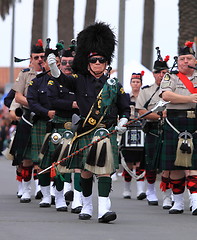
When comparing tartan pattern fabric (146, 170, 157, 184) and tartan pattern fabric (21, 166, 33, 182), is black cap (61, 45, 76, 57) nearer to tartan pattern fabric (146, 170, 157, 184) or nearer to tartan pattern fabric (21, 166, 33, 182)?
tartan pattern fabric (21, 166, 33, 182)

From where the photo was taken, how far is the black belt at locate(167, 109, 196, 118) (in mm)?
10914

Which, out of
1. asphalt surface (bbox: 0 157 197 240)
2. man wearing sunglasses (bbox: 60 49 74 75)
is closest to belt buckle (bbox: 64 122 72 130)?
man wearing sunglasses (bbox: 60 49 74 75)

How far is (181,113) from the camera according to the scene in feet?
36.0

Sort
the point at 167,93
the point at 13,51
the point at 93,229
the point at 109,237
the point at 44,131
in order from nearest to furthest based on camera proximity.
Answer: the point at 109,237 → the point at 93,229 → the point at 167,93 → the point at 44,131 → the point at 13,51

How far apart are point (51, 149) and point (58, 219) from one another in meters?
1.65

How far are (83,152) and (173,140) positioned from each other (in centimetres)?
165

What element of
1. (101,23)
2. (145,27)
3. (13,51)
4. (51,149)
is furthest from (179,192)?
(13,51)

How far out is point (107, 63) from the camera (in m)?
10.0

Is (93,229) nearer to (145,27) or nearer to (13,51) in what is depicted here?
(145,27)

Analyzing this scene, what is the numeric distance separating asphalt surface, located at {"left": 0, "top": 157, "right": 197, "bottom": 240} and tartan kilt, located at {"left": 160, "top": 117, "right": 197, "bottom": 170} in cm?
60

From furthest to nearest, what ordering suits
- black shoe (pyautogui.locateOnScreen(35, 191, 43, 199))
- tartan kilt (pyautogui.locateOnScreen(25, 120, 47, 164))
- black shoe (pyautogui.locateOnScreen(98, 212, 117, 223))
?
black shoe (pyautogui.locateOnScreen(35, 191, 43, 199))
tartan kilt (pyautogui.locateOnScreen(25, 120, 47, 164))
black shoe (pyautogui.locateOnScreen(98, 212, 117, 223))

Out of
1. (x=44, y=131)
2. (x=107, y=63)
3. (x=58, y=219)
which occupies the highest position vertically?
(x=107, y=63)

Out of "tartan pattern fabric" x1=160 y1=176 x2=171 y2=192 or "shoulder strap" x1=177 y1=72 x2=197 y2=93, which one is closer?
"shoulder strap" x1=177 y1=72 x2=197 y2=93

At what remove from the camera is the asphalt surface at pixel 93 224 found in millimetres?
8359
